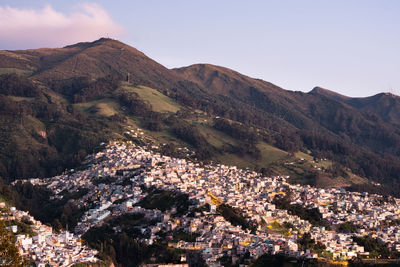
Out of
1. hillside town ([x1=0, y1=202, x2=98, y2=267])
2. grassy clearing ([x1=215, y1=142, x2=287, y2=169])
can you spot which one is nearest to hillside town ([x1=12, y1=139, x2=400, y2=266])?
hillside town ([x1=0, y1=202, x2=98, y2=267])

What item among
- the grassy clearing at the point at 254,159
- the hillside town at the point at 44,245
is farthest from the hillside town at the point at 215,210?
the grassy clearing at the point at 254,159

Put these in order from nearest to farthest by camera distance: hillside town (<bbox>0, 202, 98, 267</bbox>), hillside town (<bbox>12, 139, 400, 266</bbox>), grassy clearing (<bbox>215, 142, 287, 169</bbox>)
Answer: hillside town (<bbox>0, 202, 98, 267</bbox>) → hillside town (<bbox>12, 139, 400, 266</bbox>) → grassy clearing (<bbox>215, 142, 287, 169</bbox>)

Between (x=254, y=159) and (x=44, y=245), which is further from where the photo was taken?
(x=254, y=159)

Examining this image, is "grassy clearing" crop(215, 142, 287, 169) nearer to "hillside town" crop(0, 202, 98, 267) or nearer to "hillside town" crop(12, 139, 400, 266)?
"hillside town" crop(12, 139, 400, 266)

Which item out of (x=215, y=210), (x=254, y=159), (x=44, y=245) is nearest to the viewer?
(x=44, y=245)

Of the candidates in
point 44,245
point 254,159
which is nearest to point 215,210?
point 44,245

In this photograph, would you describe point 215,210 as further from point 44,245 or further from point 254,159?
point 254,159

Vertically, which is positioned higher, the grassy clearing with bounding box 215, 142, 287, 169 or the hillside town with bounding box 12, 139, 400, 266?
the grassy clearing with bounding box 215, 142, 287, 169

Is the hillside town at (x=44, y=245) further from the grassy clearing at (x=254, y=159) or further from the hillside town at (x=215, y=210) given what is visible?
the grassy clearing at (x=254, y=159)

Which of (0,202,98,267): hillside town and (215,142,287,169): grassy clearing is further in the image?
(215,142,287,169): grassy clearing

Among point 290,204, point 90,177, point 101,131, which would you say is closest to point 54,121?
point 101,131
